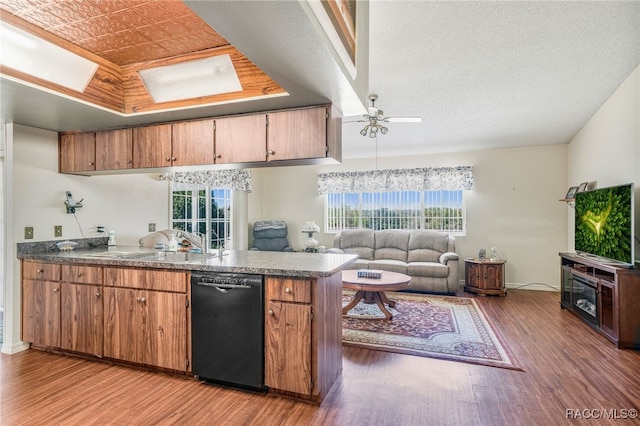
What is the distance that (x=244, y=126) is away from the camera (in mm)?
2551

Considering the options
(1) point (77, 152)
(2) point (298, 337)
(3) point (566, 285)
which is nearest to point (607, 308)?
(3) point (566, 285)

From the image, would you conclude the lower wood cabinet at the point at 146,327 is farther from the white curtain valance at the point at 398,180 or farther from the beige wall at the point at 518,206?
the white curtain valance at the point at 398,180

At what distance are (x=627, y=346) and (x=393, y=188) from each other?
3.85 m

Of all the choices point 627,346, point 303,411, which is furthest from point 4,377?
point 627,346

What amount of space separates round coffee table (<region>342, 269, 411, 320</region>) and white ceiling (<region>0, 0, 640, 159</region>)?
1971 millimetres

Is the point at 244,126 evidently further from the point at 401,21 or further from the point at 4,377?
the point at 4,377

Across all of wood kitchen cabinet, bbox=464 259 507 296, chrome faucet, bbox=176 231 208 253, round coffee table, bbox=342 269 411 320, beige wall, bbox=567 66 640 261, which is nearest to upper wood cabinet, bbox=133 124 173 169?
chrome faucet, bbox=176 231 208 253

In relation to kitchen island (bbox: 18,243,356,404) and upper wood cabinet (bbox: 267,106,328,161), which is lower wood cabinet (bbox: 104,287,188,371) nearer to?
kitchen island (bbox: 18,243,356,404)

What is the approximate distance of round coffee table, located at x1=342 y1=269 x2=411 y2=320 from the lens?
3.56m

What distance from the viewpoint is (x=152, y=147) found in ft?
9.24

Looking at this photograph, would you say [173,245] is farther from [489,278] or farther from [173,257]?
[489,278]

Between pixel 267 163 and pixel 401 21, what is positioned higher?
pixel 401 21

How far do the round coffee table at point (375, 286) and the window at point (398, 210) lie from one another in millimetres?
2315

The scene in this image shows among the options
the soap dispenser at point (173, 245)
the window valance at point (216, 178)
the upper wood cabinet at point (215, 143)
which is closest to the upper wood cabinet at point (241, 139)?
the upper wood cabinet at point (215, 143)
